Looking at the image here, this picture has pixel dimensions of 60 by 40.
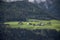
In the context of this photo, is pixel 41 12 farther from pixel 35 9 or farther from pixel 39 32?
pixel 39 32

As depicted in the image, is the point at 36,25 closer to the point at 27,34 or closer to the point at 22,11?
the point at 27,34

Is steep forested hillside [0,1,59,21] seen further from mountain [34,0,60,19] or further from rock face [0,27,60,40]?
rock face [0,27,60,40]

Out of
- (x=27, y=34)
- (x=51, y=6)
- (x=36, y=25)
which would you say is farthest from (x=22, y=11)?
(x=51, y=6)

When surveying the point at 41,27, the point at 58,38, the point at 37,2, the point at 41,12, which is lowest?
the point at 58,38

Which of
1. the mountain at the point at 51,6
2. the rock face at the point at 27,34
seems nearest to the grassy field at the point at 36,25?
the rock face at the point at 27,34

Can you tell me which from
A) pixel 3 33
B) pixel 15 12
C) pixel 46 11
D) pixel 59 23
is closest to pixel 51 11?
pixel 46 11

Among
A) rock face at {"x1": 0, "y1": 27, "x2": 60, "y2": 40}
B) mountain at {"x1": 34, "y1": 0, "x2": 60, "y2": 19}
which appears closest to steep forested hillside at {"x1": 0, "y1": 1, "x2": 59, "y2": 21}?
mountain at {"x1": 34, "y1": 0, "x2": 60, "y2": 19}
